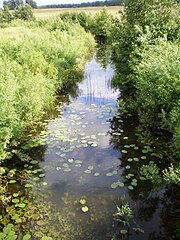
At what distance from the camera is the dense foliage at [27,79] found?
5.63 meters

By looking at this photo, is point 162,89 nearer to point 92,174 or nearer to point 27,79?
point 92,174

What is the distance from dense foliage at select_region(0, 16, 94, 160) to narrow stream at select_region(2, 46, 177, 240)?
32.5 inches

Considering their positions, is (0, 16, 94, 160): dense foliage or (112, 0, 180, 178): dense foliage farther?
(112, 0, 180, 178): dense foliage

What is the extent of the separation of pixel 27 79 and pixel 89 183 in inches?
166

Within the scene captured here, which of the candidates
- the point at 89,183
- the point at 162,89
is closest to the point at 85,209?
the point at 89,183

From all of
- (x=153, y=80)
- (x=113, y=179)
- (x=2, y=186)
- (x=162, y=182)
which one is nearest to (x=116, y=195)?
(x=113, y=179)

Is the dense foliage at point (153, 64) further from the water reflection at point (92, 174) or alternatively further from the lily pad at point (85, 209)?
the lily pad at point (85, 209)

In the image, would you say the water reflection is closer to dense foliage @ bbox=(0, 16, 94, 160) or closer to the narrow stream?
the narrow stream

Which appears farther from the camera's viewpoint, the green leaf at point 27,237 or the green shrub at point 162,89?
the green shrub at point 162,89

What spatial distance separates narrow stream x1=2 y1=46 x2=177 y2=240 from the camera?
4.05 meters

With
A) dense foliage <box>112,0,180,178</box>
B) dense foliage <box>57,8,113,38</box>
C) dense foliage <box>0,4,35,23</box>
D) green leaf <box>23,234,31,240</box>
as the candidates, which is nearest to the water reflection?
green leaf <box>23,234,31,240</box>

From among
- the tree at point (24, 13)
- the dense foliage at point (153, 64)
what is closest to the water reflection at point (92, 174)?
the dense foliage at point (153, 64)

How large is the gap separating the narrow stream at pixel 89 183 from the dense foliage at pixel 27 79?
83 centimetres

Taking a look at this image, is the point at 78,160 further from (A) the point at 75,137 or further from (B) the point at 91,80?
(B) the point at 91,80
